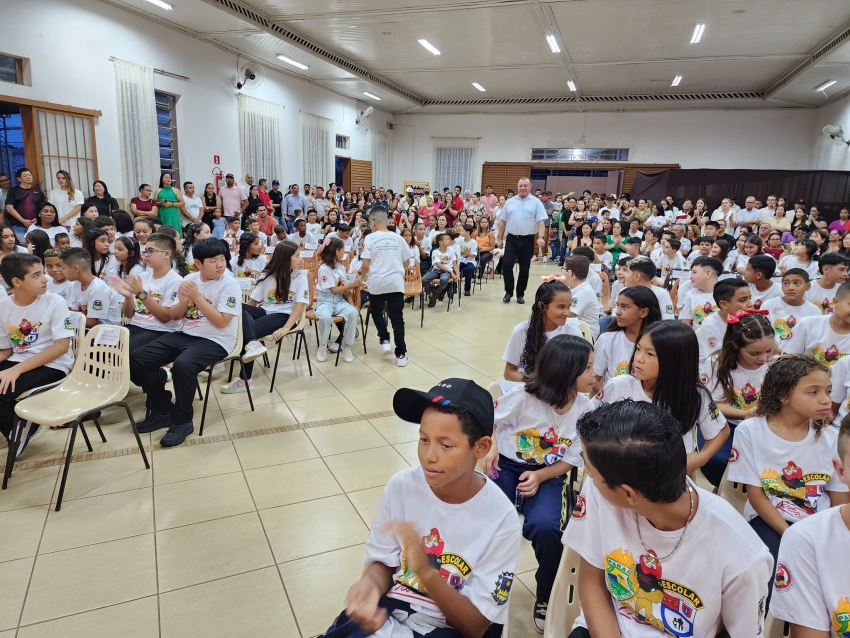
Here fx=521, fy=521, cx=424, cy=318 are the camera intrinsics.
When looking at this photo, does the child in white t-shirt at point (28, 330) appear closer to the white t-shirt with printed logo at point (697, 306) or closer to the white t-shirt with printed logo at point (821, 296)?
the white t-shirt with printed logo at point (697, 306)

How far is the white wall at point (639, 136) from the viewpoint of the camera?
1404 centimetres

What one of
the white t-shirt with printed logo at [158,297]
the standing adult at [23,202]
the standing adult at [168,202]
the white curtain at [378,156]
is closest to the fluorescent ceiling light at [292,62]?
the standing adult at [168,202]

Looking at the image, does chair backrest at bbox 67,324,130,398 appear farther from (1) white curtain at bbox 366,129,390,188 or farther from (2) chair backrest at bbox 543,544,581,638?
(1) white curtain at bbox 366,129,390,188

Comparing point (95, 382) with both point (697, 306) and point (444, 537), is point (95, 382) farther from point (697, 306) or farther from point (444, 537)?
point (697, 306)

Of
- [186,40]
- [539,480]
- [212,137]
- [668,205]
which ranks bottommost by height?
[539,480]

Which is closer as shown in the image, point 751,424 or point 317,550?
point 751,424

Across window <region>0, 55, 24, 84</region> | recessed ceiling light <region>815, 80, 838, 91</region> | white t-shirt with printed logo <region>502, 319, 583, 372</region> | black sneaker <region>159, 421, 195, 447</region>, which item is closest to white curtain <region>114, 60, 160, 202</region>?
window <region>0, 55, 24, 84</region>

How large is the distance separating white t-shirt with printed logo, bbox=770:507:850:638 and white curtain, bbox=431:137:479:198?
54.4ft

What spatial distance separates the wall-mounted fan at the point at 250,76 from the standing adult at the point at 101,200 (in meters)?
3.91

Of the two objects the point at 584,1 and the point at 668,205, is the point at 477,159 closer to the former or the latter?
the point at 668,205

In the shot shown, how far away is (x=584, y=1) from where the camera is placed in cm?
713

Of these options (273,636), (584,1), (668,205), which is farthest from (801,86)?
(273,636)

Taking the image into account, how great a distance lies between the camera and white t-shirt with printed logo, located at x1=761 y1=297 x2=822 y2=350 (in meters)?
3.35

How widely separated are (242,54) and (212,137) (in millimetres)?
1862
